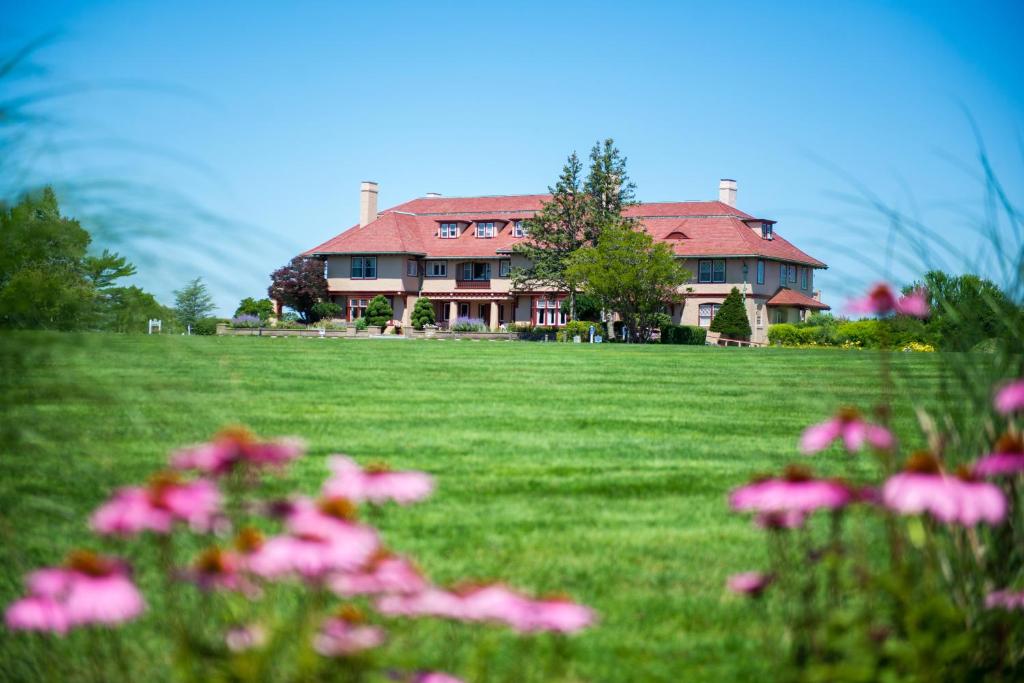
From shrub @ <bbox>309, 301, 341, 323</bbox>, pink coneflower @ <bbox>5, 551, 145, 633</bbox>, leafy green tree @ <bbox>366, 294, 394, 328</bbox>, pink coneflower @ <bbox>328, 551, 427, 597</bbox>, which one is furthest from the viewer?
shrub @ <bbox>309, 301, 341, 323</bbox>

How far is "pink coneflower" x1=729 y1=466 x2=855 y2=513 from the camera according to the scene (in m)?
2.19

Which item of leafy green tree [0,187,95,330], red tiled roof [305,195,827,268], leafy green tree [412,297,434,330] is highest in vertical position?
red tiled roof [305,195,827,268]

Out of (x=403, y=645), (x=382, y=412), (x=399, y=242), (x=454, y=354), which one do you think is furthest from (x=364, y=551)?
(x=399, y=242)

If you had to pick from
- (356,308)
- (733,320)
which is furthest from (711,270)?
(356,308)

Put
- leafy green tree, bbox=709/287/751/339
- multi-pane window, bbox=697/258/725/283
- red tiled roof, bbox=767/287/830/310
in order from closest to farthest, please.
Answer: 1. leafy green tree, bbox=709/287/751/339
2. multi-pane window, bbox=697/258/725/283
3. red tiled roof, bbox=767/287/830/310

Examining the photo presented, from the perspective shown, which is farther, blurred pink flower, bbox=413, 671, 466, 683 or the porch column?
the porch column

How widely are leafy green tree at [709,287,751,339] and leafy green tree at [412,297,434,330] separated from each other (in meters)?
16.9

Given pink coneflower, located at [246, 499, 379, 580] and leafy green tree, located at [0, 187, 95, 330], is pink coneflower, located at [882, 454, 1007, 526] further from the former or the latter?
leafy green tree, located at [0, 187, 95, 330]

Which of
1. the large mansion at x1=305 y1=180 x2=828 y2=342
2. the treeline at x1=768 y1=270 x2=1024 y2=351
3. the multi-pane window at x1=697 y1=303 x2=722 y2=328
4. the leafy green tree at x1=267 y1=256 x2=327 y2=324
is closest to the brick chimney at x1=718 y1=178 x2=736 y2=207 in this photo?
the large mansion at x1=305 y1=180 x2=828 y2=342

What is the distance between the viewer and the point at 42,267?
12.8 feet

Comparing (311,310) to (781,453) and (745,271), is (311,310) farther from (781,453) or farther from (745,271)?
(781,453)

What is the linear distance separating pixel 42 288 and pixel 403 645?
190 centimetres

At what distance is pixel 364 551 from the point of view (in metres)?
1.91

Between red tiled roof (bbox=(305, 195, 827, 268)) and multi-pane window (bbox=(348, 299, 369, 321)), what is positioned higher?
red tiled roof (bbox=(305, 195, 827, 268))
